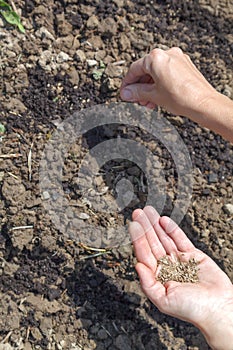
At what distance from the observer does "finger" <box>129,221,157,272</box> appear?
2.05 m

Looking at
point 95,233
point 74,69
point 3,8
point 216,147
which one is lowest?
point 95,233

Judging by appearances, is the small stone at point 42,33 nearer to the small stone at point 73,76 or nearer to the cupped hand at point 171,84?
the small stone at point 73,76

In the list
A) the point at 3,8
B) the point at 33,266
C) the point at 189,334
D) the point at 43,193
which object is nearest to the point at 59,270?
the point at 33,266

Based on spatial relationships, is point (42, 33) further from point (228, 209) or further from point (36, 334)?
point (36, 334)

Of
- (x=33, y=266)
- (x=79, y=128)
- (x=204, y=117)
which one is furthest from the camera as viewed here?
(x=79, y=128)

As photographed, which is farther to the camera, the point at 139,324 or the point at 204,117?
the point at 139,324

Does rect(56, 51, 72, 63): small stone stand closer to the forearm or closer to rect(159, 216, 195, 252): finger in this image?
the forearm

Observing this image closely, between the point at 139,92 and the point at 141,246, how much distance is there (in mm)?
570

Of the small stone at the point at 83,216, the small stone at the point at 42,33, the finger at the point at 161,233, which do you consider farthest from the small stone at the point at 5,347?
the small stone at the point at 42,33

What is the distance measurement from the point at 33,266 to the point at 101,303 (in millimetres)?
293

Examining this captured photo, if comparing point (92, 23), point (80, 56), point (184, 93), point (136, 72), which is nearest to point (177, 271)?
point (184, 93)

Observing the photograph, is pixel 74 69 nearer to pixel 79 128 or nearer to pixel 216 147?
pixel 79 128

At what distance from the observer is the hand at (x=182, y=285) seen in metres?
Result: 1.90

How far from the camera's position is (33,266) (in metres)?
2.17
